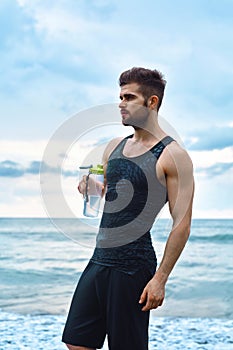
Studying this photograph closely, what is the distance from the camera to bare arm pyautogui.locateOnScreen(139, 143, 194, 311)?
238 cm

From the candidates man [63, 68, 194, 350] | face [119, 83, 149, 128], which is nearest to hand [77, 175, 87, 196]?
man [63, 68, 194, 350]

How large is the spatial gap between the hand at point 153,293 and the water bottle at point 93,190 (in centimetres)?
41

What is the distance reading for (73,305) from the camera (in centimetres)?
256

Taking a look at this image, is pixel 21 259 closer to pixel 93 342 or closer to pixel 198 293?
pixel 198 293

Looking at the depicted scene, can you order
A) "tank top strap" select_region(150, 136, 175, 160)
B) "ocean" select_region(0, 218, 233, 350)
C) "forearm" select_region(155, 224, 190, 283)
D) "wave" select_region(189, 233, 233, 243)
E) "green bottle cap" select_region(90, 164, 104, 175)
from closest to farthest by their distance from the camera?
"forearm" select_region(155, 224, 190, 283) < "tank top strap" select_region(150, 136, 175, 160) < "green bottle cap" select_region(90, 164, 104, 175) < "ocean" select_region(0, 218, 233, 350) < "wave" select_region(189, 233, 233, 243)

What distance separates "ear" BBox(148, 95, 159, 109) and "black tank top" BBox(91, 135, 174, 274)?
160 mm

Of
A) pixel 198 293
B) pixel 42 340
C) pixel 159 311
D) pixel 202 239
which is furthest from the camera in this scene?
pixel 202 239

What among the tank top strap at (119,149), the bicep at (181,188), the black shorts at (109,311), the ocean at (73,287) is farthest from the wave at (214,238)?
the bicep at (181,188)

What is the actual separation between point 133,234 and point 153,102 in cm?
54

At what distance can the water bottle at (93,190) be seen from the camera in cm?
259

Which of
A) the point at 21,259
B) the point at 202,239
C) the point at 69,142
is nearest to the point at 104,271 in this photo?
the point at 69,142

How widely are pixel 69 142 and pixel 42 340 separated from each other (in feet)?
11.5

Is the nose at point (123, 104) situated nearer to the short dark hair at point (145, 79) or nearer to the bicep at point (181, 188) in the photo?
the short dark hair at point (145, 79)

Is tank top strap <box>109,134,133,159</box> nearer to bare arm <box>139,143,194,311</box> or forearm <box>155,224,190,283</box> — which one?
bare arm <box>139,143,194,311</box>
